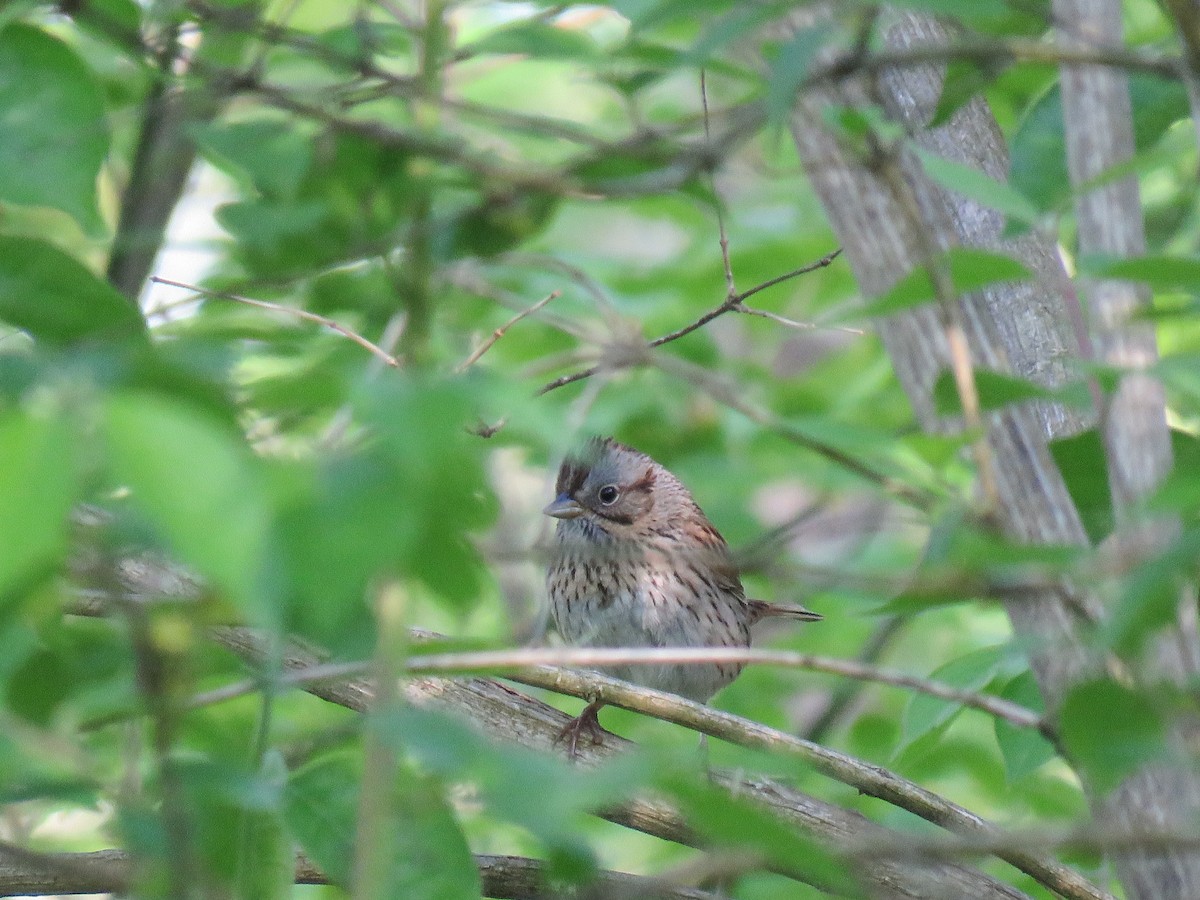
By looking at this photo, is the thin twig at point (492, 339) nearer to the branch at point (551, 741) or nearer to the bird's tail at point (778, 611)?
the branch at point (551, 741)

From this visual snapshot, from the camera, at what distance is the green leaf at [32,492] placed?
1.00m

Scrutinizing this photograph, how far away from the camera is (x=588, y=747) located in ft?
9.55

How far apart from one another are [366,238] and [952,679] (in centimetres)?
163

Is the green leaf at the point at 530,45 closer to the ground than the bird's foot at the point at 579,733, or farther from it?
farther from it

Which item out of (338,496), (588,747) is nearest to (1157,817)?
(338,496)

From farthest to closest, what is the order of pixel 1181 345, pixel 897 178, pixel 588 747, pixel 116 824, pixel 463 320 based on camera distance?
1. pixel 463 320
2. pixel 1181 345
3. pixel 588 747
4. pixel 897 178
5. pixel 116 824

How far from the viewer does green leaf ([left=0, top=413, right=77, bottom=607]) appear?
999 millimetres

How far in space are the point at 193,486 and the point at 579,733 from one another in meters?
1.99

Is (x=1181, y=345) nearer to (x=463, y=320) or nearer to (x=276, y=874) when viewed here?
(x=463, y=320)

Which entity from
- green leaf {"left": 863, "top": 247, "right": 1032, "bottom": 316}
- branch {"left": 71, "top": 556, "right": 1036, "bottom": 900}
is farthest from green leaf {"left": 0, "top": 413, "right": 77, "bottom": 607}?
branch {"left": 71, "top": 556, "right": 1036, "bottom": 900}

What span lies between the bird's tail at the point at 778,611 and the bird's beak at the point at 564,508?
856 millimetres

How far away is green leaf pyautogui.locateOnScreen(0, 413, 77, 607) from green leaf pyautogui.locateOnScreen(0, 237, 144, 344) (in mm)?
532

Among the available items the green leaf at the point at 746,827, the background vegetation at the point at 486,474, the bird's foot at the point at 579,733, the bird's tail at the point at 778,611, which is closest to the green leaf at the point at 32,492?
the background vegetation at the point at 486,474

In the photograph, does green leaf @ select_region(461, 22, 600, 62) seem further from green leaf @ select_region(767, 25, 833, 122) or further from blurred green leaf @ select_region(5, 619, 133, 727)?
blurred green leaf @ select_region(5, 619, 133, 727)
